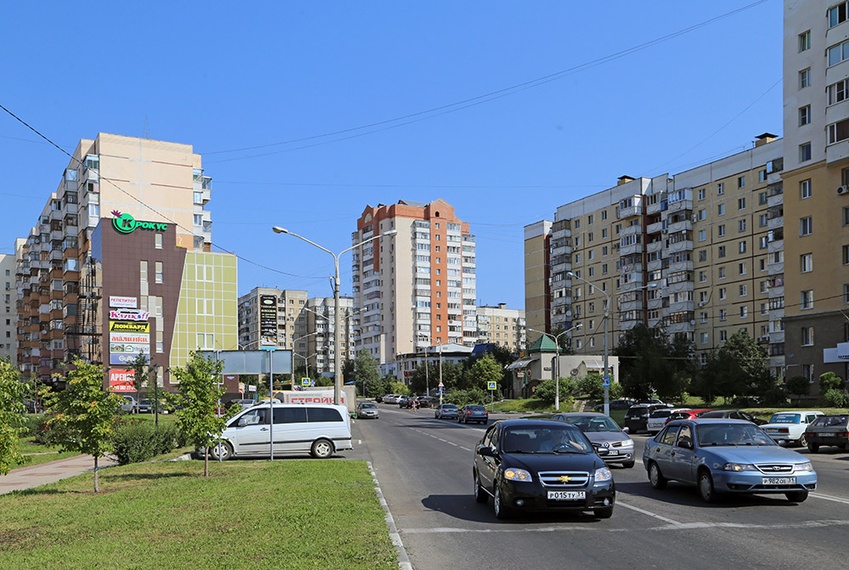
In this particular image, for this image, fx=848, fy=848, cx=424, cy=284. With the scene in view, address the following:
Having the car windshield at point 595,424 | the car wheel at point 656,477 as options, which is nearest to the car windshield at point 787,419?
the car windshield at point 595,424

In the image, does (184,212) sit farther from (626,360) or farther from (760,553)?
(760,553)

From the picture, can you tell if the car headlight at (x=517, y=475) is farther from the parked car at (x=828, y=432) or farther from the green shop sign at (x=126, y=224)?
the green shop sign at (x=126, y=224)

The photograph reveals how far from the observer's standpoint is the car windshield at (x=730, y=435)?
15.4 metres

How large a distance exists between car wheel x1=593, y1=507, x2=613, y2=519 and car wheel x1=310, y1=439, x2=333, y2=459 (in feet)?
52.8

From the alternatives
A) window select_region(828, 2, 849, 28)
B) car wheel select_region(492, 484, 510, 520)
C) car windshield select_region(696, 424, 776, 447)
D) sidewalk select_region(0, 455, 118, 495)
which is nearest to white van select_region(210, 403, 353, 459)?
sidewalk select_region(0, 455, 118, 495)

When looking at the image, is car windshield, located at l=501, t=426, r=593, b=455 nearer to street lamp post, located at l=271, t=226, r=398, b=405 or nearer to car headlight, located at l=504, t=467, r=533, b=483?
car headlight, located at l=504, t=467, r=533, b=483

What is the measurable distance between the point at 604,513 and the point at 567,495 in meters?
0.91

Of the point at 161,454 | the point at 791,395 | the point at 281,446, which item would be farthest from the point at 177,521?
the point at 791,395

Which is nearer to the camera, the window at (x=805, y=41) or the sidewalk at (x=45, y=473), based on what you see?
the sidewalk at (x=45, y=473)

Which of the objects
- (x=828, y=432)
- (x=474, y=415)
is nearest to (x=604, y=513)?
(x=828, y=432)

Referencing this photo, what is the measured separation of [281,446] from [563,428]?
15591mm

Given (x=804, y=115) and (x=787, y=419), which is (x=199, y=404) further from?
(x=804, y=115)

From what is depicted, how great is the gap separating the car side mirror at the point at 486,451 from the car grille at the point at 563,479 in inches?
55.3

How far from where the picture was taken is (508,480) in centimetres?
1259
